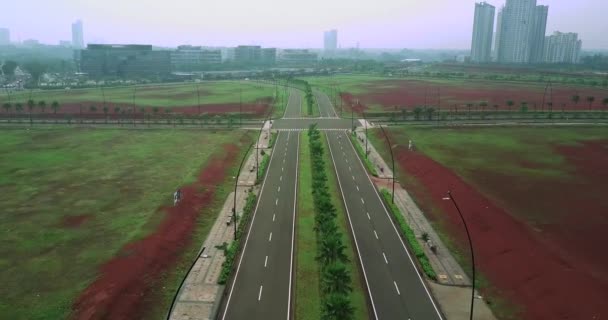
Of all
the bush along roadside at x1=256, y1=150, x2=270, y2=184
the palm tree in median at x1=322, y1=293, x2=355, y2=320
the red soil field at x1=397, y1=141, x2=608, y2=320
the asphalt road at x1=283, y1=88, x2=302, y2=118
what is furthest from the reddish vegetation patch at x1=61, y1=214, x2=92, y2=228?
the asphalt road at x1=283, y1=88, x2=302, y2=118

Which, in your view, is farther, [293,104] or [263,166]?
[293,104]

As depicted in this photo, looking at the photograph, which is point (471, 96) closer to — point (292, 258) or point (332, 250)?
point (292, 258)

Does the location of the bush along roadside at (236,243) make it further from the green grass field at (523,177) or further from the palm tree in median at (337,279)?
the green grass field at (523,177)

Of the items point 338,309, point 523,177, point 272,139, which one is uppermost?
point 272,139

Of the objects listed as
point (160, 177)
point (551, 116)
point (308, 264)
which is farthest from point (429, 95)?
point (308, 264)

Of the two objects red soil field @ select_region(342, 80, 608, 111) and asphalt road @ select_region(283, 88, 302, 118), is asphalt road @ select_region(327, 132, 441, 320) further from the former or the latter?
red soil field @ select_region(342, 80, 608, 111)

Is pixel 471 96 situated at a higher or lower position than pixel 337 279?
higher

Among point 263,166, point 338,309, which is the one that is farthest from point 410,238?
point 263,166

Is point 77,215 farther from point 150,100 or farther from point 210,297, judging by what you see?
point 150,100
